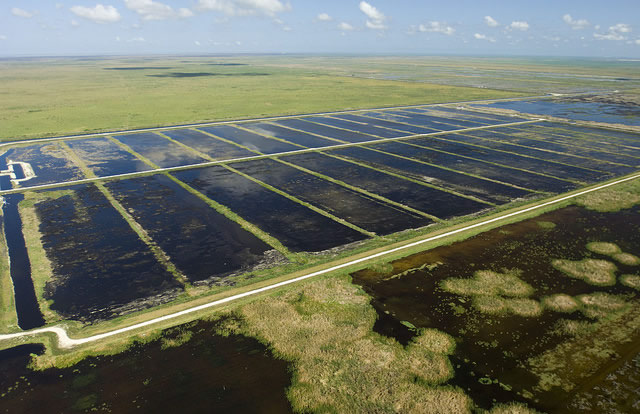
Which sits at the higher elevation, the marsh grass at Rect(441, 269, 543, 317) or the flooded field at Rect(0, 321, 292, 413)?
the marsh grass at Rect(441, 269, 543, 317)

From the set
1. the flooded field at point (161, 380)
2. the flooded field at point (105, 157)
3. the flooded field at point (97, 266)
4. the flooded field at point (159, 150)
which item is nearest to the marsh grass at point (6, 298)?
the flooded field at point (97, 266)

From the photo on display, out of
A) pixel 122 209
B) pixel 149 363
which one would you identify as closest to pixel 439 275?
pixel 149 363

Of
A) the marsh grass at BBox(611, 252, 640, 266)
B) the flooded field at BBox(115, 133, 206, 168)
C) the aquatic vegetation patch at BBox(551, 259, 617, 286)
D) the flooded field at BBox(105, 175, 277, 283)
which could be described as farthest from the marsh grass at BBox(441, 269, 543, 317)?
the flooded field at BBox(115, 133, 206, 168)

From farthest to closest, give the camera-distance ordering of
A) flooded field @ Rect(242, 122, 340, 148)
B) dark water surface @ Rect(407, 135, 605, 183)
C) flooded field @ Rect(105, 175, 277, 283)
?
1. flooded field @ Rect(242, 122, 340, 148)
2. dark water surface @ Rect(407, 135, 605, 183)
3. flooded field @ Rect(105, 175, 277, 283)

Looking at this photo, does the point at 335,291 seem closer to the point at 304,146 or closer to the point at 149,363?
the point at 149,363

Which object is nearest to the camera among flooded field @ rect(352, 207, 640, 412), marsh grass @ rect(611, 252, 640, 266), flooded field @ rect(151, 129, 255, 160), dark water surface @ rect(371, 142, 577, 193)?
flooded field @ rect(352, 207, 640, 412)

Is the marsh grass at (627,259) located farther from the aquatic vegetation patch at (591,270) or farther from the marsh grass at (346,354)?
the marsh grass at (346,354)

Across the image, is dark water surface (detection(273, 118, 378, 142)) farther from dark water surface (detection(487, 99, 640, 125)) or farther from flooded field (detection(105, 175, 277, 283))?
dark water surface (detection(487, 99, 640, 125))

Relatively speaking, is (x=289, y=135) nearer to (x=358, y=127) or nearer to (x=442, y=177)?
(x=358, y=127)
